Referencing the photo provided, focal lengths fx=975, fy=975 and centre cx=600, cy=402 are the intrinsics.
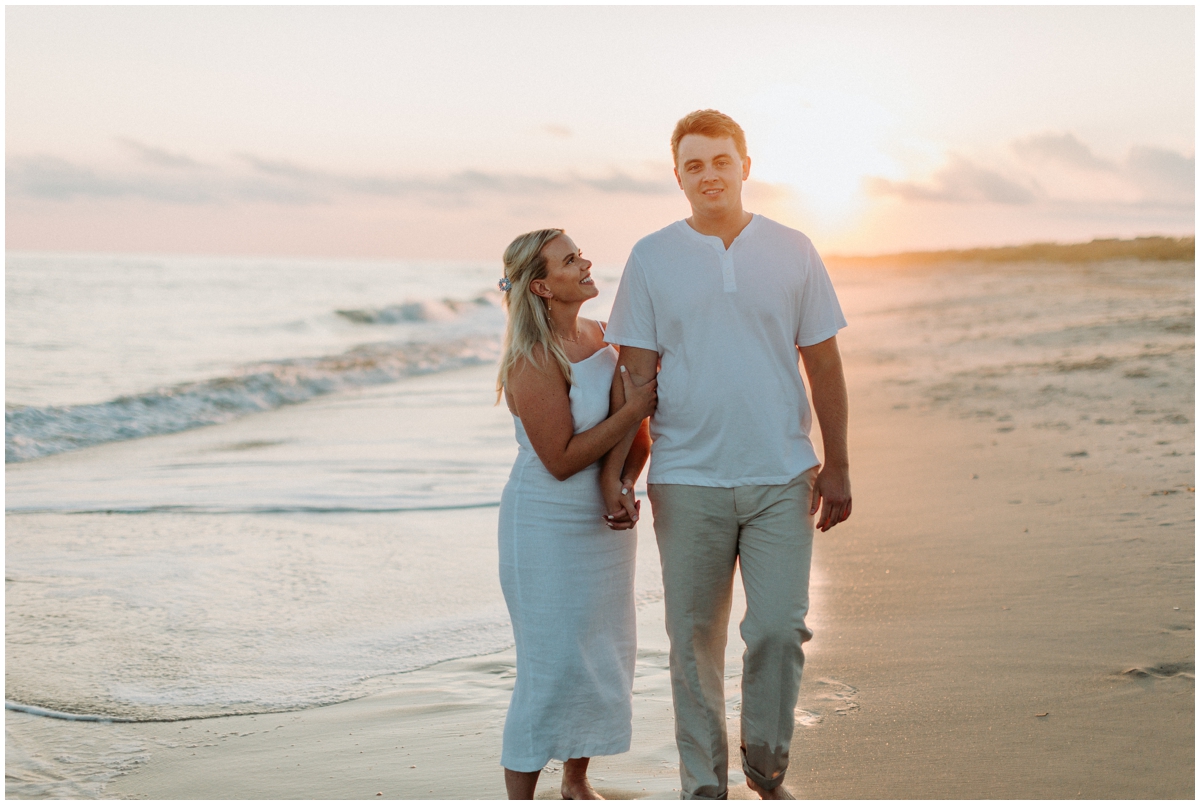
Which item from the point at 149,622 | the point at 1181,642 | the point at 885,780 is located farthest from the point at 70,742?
the point at 1181,642

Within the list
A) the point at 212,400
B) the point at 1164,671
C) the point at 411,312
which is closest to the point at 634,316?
the point at 1164,671

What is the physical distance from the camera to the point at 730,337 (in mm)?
3037

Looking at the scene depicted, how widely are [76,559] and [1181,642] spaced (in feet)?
20.0

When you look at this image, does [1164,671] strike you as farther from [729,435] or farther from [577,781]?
[577,781]

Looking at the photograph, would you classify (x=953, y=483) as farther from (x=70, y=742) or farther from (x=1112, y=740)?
(x=70, y=742)

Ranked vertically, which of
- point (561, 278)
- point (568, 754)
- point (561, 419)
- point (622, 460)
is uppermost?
point (561, 278)

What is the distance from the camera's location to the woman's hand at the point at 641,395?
311 cm

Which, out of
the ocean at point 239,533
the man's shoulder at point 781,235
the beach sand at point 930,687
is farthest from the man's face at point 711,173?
the ocean at point 239,533

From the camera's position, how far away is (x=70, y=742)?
12.5 ft

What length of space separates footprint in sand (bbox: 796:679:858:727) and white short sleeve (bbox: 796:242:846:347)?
1474 millimetres

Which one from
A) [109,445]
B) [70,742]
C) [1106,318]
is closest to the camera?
[70,742]

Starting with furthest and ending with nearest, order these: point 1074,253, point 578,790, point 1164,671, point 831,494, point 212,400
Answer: point 1074,253 → point 212,400 → point 1164,671 → point 578,790 → point 831,494

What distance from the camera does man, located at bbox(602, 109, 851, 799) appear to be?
304cm

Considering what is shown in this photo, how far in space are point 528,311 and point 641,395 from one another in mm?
471
